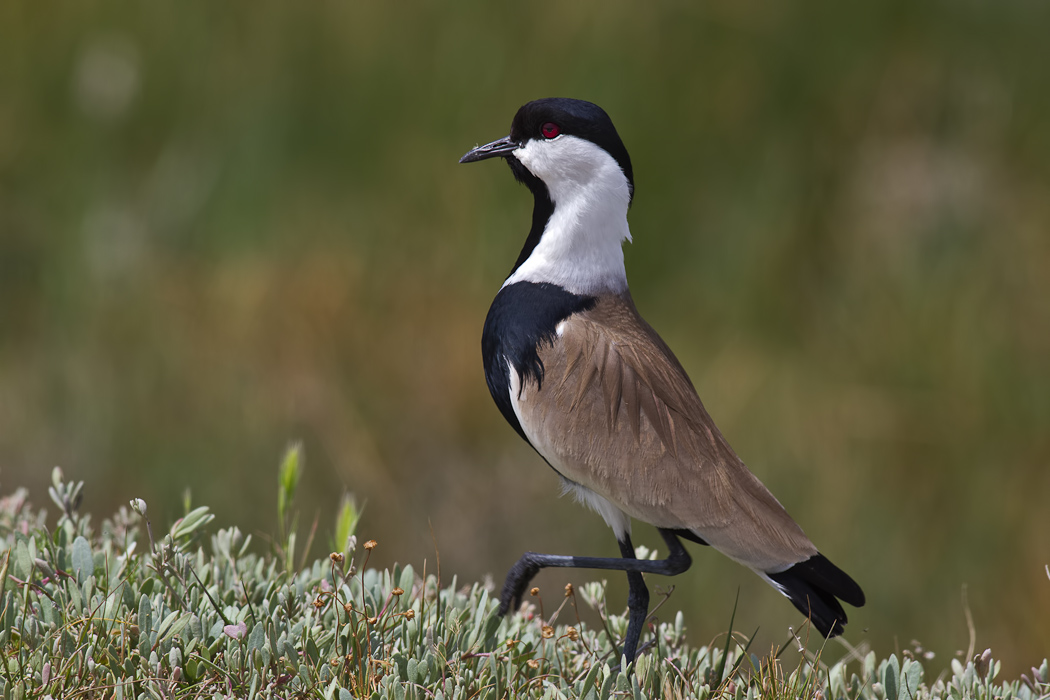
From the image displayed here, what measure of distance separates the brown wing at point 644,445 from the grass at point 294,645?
27 centimetres

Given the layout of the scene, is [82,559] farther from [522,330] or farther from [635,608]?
[635,608]

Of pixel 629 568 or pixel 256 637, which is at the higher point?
pixel 629 568

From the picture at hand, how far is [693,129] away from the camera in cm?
655

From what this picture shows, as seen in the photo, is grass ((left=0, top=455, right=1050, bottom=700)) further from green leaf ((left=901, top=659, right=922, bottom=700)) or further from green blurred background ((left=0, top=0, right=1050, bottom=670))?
green blurred background ((left=0, top=0, right=1050, bottom=670))

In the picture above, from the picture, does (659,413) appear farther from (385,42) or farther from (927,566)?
(385,42)

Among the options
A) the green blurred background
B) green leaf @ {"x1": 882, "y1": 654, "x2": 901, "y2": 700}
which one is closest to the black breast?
green leaf @ {"x1": 882, "y1": 654, "x2": 901, "y2": 700}

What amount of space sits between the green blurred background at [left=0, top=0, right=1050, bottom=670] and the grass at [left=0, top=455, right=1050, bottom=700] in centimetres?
240

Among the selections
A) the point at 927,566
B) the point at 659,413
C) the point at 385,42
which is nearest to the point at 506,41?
the point at 385,42

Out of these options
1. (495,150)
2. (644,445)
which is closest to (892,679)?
(644,445)

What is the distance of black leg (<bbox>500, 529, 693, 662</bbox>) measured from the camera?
108 inches

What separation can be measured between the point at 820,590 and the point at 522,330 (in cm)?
96

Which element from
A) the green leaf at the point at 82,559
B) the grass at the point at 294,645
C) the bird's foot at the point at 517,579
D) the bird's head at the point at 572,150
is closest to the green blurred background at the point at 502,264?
the grass at the point at 294,645

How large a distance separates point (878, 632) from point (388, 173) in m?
3.62

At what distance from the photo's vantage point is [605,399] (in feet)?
9.05
